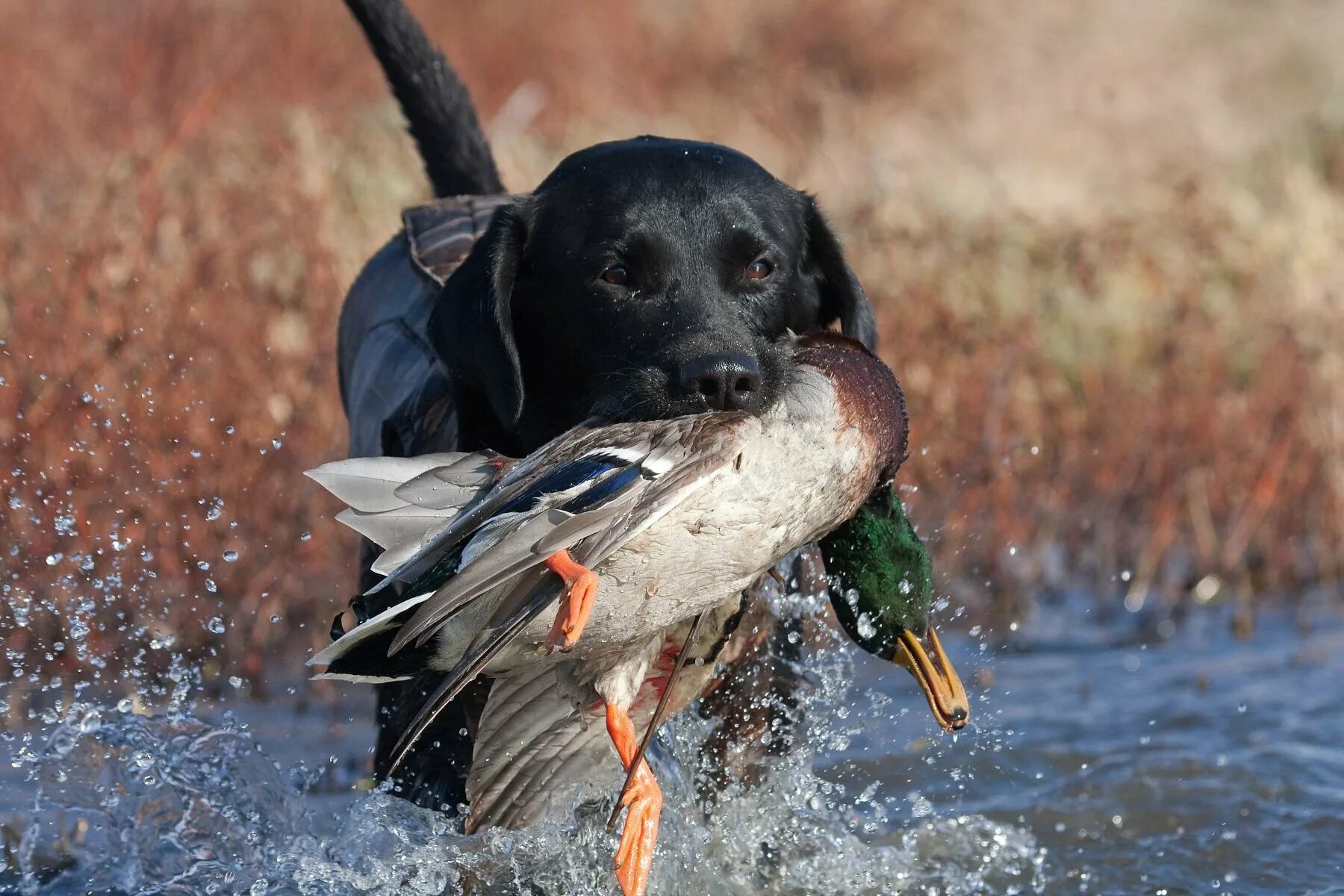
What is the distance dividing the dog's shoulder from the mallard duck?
56.0 inches

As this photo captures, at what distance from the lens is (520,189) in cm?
741

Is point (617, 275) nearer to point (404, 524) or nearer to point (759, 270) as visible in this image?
point (759, 270)

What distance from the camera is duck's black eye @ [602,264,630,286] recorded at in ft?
10.1

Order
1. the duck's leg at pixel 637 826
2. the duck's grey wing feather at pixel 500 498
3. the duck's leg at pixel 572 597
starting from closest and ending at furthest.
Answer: the duck's leg at pixel 572 597
the duck's grey wing feather at pixel 500 498
the duck's leg at pixel 637 826

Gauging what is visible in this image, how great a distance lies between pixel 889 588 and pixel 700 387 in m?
0.50

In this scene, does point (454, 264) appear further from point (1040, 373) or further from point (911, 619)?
point (1040, 373)

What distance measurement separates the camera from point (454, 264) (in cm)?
402

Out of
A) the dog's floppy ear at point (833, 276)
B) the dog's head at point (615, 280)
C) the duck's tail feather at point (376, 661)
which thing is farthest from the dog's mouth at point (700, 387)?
the dog's floppy ear at point (833, 276)

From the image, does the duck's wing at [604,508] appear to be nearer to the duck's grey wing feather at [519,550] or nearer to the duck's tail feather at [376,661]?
the duck's grey wing feather at [519,550]

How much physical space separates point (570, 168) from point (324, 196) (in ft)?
10.1

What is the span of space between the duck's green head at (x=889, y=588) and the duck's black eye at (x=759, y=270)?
1.66 feet

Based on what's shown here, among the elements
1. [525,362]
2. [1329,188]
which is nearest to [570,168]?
[525,362]

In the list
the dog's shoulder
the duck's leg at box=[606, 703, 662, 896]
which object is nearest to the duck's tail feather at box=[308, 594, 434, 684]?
the duck's leg at box=[606, 703, 662, 896]

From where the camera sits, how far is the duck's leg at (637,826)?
2520mm
